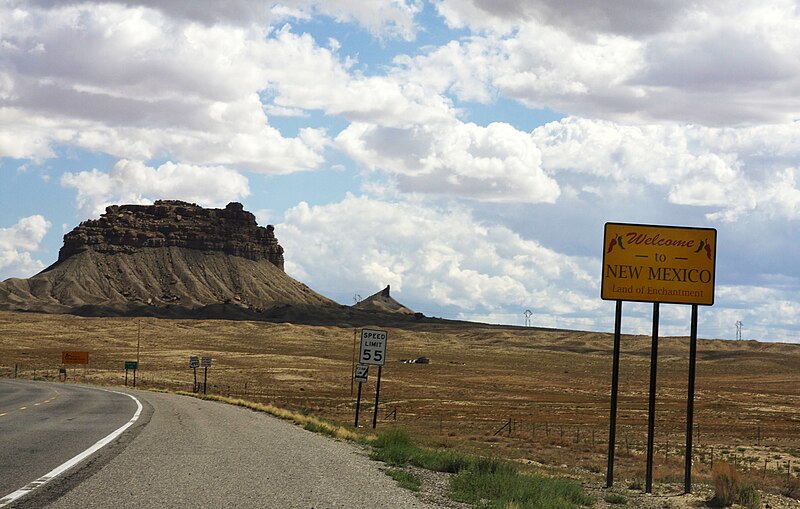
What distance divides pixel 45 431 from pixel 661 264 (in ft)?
48.4

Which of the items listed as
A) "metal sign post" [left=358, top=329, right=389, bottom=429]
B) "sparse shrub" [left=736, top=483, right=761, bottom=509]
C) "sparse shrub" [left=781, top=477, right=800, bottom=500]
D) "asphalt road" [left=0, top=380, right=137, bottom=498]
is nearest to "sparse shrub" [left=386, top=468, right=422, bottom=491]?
"asphalt road" [left=0, top=380, right=137, bottom=498]

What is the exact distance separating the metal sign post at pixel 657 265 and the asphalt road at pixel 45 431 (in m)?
11.3

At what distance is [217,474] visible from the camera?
1392 centimetres

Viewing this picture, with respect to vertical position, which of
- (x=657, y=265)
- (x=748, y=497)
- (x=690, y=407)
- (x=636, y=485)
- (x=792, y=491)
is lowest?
(x=636, y=485)

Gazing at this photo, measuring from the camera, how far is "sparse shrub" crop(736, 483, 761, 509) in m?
16.3

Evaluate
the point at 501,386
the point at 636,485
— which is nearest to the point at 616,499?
the point at 636,485

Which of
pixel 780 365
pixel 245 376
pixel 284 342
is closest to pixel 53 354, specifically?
pixel 245 376

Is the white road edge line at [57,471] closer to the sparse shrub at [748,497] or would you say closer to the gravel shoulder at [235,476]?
the gravel shoulder at [235,476]

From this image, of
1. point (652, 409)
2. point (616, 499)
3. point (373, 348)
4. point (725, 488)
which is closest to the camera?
point (616, 499)

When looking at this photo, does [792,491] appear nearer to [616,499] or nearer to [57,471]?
[616,499]

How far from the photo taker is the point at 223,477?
44.6 ft

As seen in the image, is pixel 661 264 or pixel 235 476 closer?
pixel 235 476

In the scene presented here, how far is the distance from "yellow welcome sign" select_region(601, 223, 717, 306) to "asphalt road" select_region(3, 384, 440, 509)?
6504 millimetres

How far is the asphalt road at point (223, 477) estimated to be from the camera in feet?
37.4
